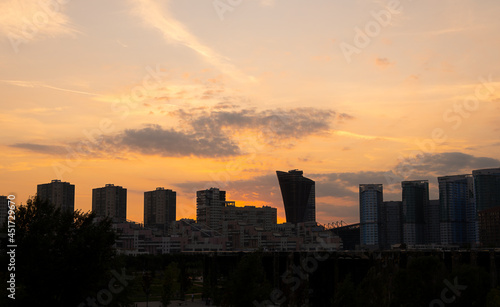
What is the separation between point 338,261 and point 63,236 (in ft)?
113

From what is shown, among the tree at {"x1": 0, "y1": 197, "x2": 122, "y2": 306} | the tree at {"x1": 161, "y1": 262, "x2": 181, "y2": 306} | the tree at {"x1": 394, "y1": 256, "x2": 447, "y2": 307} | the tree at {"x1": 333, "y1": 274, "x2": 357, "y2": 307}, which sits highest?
the tree at {"x1": 0, "y1": 197, "x2": 122, "y2": 306}

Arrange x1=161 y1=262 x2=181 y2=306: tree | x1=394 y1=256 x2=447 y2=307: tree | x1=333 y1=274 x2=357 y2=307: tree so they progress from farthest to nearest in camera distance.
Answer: x1=161 y1=262 x2=181 y2=306: tree, x1=333 y1=274 x2=357 y2=307: tree, x1=394 y1=256 x2=447 y2=307: tree

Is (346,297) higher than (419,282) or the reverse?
the reverse

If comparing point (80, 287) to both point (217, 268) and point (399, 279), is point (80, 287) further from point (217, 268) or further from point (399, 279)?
point (217, 268)

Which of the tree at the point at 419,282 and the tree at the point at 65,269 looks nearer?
the tree at the point at 65,269

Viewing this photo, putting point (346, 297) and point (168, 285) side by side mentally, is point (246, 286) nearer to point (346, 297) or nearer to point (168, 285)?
point (346, 297)

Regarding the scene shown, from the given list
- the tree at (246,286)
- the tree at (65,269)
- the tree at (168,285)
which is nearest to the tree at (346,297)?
the tree at (246,286)

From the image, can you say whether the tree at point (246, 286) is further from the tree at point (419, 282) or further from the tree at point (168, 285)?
the tree at point (168, 285)

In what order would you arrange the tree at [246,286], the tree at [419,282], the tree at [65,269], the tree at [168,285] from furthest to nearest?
the tree at [168,285] < the tree at [246,286] < the tree at [419,282] < the tree at [65,269]

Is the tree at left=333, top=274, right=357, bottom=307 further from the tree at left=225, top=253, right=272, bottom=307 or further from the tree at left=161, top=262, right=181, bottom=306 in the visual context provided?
the tree at left=161, top=262, right=181, bottom=306

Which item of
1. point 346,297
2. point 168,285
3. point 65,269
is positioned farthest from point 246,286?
point 168,285

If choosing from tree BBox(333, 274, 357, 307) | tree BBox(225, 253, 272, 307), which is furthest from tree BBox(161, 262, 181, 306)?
tree BBox(333, 274, 357, 307)

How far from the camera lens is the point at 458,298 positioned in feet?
124

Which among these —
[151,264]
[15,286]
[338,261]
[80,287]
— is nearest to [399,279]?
[338,261]
